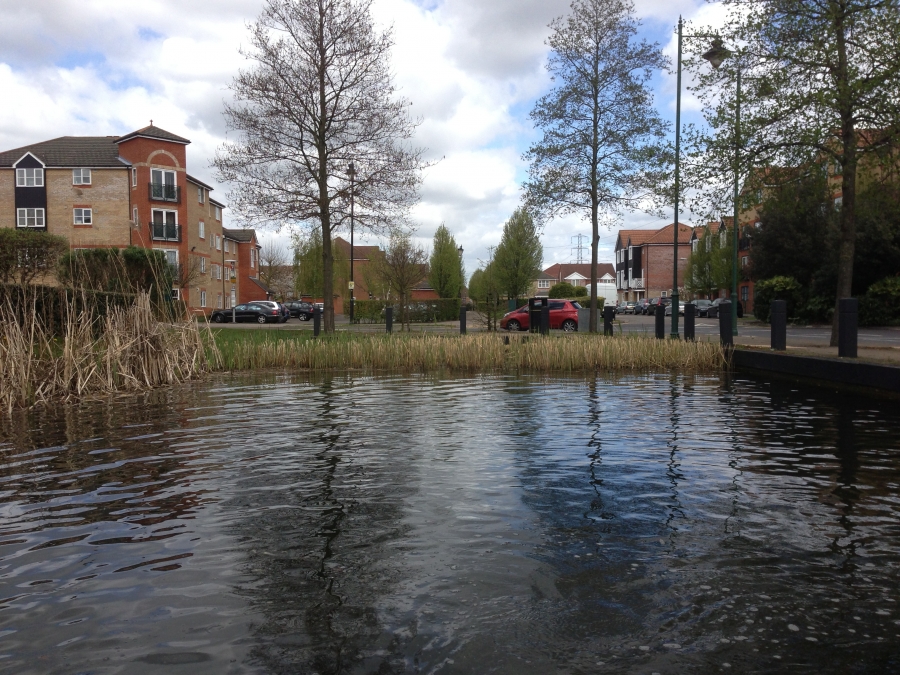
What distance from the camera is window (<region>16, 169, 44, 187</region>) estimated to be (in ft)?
155

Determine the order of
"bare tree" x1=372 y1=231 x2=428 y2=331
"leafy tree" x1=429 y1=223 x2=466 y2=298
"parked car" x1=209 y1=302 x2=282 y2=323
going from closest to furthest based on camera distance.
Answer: "bare tree" x1=372 y1=231 x2=428 y2=331 < "parked car" x1=209 y1=302 x2=282 y2=323 < "leafy tree" x1=429 y1=223 x2=466 y2=298

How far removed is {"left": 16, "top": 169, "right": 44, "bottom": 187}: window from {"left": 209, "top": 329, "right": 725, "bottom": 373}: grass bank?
1554 inches

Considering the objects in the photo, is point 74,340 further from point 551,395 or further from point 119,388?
point 551,395

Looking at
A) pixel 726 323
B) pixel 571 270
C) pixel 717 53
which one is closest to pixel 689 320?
pixel 726 323

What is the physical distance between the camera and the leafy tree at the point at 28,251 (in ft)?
60.7

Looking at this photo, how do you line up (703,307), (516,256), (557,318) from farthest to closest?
1. (703,307)
2. (516,256)
3. (557,318)

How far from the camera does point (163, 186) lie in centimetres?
4834

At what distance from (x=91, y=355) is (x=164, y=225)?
134 feet

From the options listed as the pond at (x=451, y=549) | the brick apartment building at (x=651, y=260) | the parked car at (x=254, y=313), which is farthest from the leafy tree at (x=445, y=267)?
the pond at (x=451, y=549)

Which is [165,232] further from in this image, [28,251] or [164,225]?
[28,251]

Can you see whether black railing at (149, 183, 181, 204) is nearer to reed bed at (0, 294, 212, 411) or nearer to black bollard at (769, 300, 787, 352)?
reed bed at (0, 294, 212, 411)

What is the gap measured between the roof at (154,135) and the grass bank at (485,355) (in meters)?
37.2

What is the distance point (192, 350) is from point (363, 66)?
50.6ft

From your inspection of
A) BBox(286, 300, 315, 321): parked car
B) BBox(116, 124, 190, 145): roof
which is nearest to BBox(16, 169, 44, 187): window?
BBox(116, 124, 190, 145): roof
